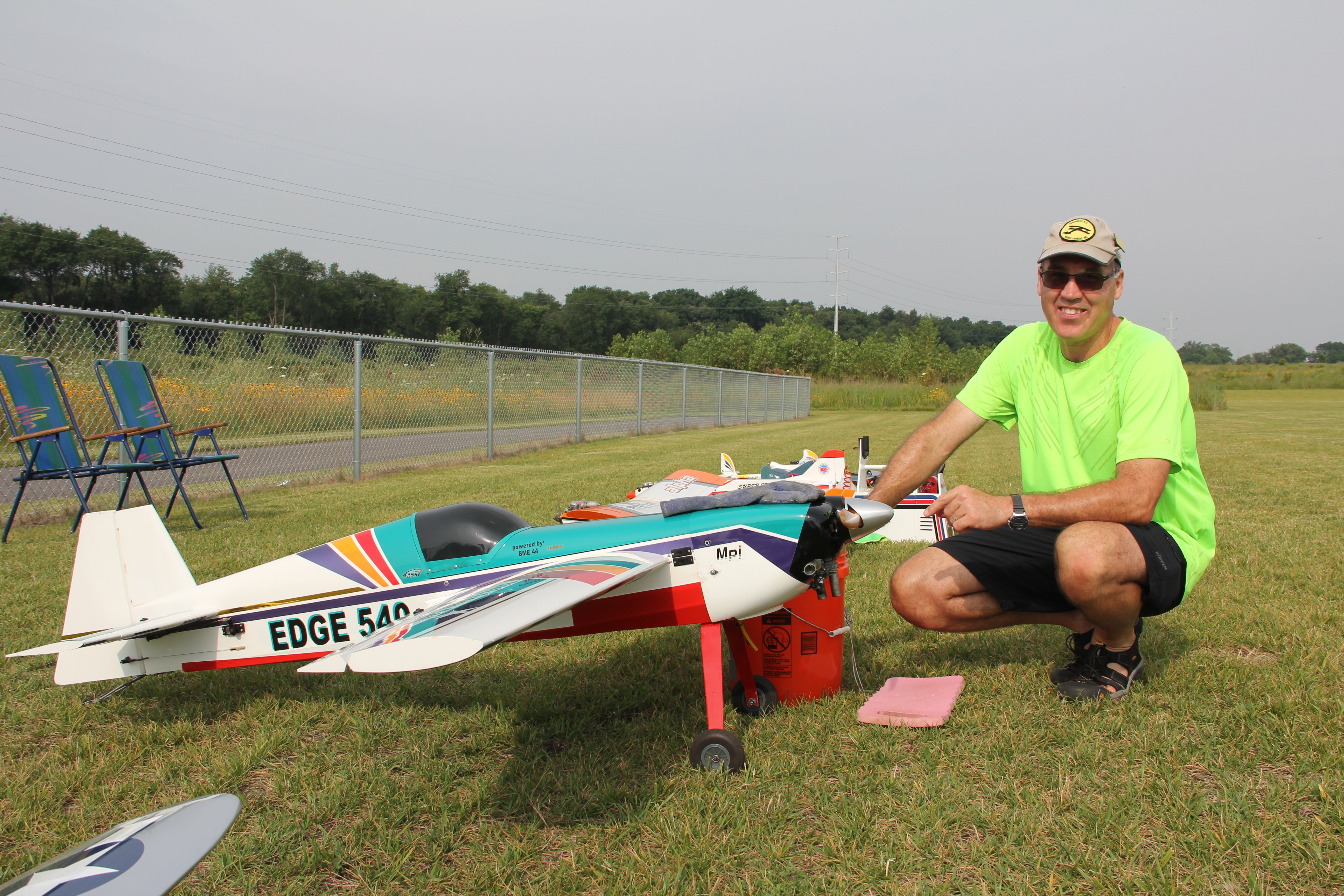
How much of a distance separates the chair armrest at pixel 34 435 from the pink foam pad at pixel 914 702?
22.2 feet

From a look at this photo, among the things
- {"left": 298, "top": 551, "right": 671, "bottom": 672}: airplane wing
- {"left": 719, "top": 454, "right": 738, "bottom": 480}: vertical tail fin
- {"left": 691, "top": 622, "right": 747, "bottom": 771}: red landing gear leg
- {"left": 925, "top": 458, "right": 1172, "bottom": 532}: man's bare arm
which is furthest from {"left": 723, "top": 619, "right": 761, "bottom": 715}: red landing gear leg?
{"left": 719, "top": 454, "right": 738, "bottom": 480}: vertical tail fin

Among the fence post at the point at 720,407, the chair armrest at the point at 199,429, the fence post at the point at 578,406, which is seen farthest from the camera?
the fence post at the point at 720,407

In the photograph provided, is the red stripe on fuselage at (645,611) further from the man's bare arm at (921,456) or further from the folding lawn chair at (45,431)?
the folding lawn chair at (45,431)

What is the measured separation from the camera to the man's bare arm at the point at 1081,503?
9.86 ft

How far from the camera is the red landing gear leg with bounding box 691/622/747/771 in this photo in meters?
2.87

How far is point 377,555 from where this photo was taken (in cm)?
348

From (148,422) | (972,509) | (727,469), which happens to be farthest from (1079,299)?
(148,422)

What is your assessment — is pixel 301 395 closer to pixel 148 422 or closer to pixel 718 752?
pixel 148 422

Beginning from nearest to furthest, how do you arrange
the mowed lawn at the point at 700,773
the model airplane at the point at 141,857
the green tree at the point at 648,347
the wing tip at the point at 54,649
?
the model airplane at the point at 141,857 → the mowed lawn at the point at 700,773 → the wing tip at the point at 54,649 → the green tree at the point at 648,347

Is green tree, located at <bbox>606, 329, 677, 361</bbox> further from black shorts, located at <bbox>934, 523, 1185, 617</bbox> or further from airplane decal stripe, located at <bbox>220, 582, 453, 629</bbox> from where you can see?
airplane decal stripe, located at <bbox>220, 582, 453, 629</bbox>

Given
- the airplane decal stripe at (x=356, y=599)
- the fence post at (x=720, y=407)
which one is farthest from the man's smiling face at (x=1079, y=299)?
the fence post at (x=720, y=407)

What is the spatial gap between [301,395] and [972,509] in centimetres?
1004

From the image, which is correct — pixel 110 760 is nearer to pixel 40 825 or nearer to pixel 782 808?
pixel 40 825

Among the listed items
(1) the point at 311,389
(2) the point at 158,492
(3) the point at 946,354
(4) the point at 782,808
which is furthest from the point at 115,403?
(3) the point at 946,354
